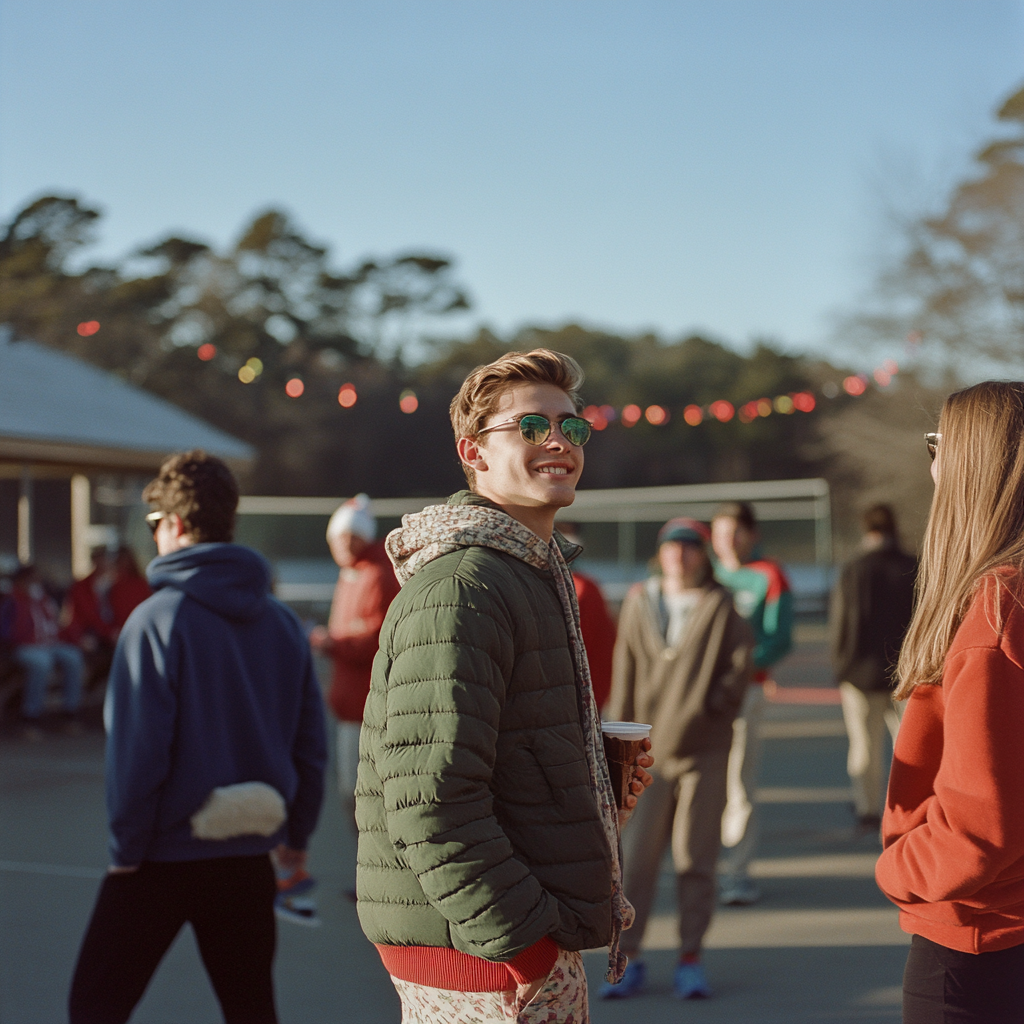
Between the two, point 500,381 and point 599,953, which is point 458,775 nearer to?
point 500,381

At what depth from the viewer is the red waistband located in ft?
6.22

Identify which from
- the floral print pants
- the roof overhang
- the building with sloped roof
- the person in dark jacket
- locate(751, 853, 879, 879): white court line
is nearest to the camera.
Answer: the floral print pants

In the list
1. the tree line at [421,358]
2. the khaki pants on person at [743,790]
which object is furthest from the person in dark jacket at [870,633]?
the tree line at [421,358]

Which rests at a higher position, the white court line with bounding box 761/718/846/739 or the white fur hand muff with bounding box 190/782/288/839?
the white fur hand muff with bounding box 190/782/288/839

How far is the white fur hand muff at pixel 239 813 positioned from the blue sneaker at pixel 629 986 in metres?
1.97

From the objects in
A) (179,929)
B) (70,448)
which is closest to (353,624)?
(179,929)

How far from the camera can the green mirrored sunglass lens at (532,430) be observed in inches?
84.9

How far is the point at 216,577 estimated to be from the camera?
Result: 9.86ft

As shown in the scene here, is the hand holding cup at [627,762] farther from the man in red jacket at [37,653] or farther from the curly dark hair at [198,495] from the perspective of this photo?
the man in red jacket at [37,653]

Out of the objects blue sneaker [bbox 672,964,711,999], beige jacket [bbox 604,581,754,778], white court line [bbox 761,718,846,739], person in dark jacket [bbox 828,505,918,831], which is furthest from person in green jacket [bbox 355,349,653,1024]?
white court line [bbox 761,718,846,739]

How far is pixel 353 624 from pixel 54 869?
7.53ft

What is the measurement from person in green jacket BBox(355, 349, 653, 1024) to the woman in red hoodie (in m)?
0.54

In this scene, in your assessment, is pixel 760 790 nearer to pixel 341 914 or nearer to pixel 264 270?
pixel 341 914

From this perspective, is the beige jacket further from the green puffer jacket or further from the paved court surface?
the green puffer jacket
